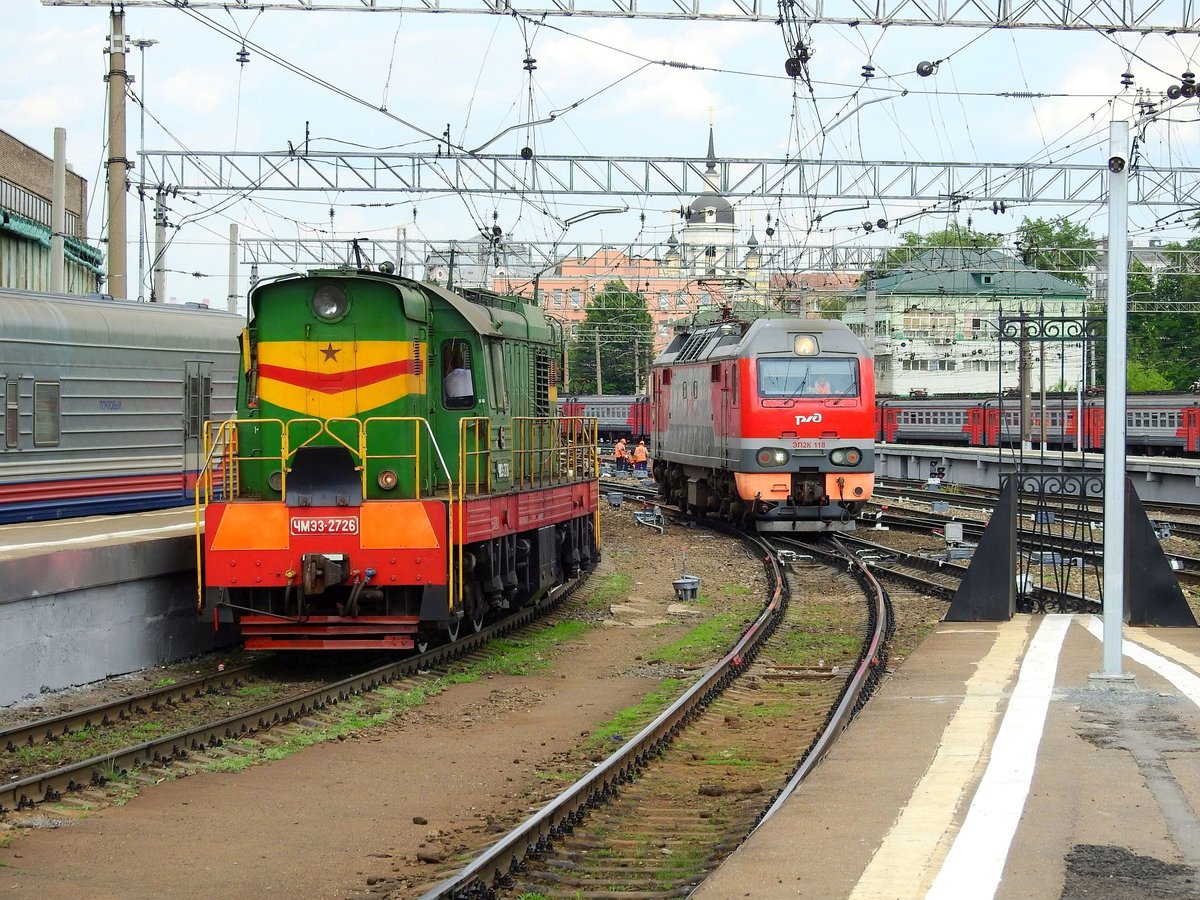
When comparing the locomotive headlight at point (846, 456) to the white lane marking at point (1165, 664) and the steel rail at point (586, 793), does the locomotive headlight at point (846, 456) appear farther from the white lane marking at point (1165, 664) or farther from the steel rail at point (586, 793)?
the white lane marking at point (1165, 664)

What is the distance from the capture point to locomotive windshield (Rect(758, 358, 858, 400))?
23312mm

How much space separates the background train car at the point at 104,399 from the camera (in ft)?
50.3

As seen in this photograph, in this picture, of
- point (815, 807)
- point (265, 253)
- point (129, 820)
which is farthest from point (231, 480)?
point (265, 253)

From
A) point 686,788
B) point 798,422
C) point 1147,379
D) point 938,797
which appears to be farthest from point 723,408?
point 1147,379

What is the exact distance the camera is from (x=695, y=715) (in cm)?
1055

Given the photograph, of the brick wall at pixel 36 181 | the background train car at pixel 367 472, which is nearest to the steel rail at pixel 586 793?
the background train car at pixel 367 472

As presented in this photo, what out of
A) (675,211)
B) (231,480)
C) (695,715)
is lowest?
(695,715)

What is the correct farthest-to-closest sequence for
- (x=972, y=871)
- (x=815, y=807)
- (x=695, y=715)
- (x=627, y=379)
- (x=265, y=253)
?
(x=627, y=379) → (x=265, y=253) → (x=695, y=715) → (x=815, y=807) → (x=972, y=871)

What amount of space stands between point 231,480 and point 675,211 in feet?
68.4

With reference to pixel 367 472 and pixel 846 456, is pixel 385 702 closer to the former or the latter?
pixel 367 472

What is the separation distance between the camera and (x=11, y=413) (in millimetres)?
15117

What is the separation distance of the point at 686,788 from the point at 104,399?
10.8m

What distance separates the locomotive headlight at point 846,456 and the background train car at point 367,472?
9793 millimetres

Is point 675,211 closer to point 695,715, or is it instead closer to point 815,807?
point 695,715
